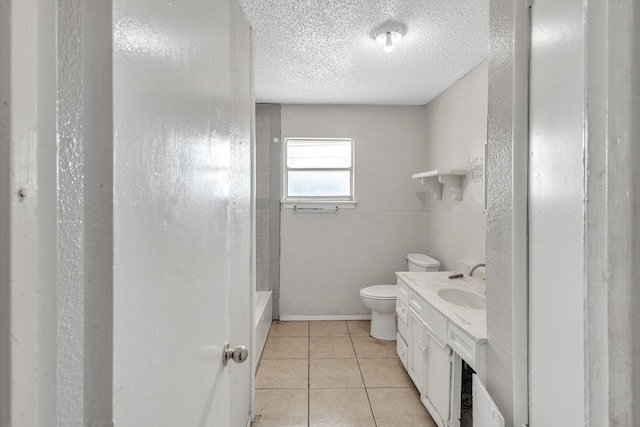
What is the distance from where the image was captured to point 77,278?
387 millimetres

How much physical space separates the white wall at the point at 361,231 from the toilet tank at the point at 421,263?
22 cm

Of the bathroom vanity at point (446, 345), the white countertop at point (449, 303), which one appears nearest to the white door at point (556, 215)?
the bathroom vanity at point (446, 345)

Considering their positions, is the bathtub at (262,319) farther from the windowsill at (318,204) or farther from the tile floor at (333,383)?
the windowsill at (318,204)

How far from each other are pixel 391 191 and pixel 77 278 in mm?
3491

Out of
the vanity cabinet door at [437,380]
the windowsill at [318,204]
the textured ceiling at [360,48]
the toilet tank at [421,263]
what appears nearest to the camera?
the vanity cabinet door at [437,380]

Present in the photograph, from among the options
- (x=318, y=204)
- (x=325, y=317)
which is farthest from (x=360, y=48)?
(x=325, y=317)

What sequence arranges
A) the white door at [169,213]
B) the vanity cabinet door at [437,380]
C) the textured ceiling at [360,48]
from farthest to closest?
the textured ceiling at [360,48] → the vanity cabinet door at [437,380] → the white door at [169,213]

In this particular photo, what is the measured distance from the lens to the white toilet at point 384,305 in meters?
3.04

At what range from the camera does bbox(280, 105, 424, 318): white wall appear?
3660 millimetres

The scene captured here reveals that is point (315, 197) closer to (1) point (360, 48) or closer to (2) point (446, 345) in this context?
(1) point (360, 48)

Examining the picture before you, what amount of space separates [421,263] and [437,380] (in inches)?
57.0

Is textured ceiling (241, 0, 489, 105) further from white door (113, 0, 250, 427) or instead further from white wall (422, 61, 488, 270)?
white door (113, 0, 250, 427)

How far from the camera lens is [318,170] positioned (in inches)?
148

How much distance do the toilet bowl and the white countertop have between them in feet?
1.92
